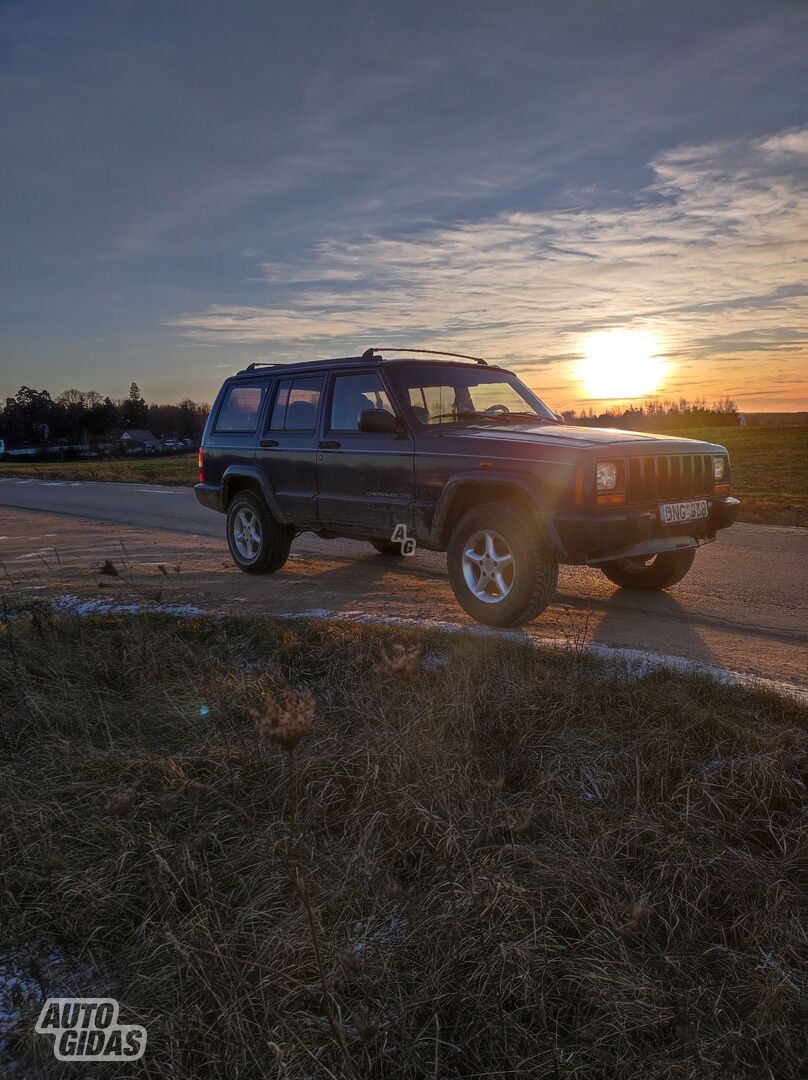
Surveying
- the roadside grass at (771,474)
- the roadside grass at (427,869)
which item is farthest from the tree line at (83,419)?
the roadside grass at (427,869)

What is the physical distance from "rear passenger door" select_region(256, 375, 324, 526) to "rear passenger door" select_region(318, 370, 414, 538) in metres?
0.16

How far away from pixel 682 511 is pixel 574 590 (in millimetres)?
1661

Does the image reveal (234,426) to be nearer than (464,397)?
No

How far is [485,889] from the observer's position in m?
2.79

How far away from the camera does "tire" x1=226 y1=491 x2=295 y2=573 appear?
8.16m

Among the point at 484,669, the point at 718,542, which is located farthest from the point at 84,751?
the point at 718,542

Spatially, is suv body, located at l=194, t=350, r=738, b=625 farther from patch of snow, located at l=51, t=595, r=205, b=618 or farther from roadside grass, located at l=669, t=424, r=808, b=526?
roadside grass, located at l=669, t=424, r=808, b=526

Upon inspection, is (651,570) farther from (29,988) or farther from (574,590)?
(29,988)

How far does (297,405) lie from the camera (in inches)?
303

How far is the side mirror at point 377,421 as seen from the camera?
6297 millimetres

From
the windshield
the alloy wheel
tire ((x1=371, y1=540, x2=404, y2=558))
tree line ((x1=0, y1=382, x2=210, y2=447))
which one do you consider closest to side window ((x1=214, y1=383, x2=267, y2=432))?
tire ((x1=371, y1=540, x2=404, y2=558))

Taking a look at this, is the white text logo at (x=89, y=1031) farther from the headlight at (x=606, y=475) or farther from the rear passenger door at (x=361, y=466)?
the rear passenger door at (x=361, y=466)

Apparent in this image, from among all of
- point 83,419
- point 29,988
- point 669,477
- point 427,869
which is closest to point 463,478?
point 669,477

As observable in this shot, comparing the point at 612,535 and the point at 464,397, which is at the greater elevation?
the point at 464,397
